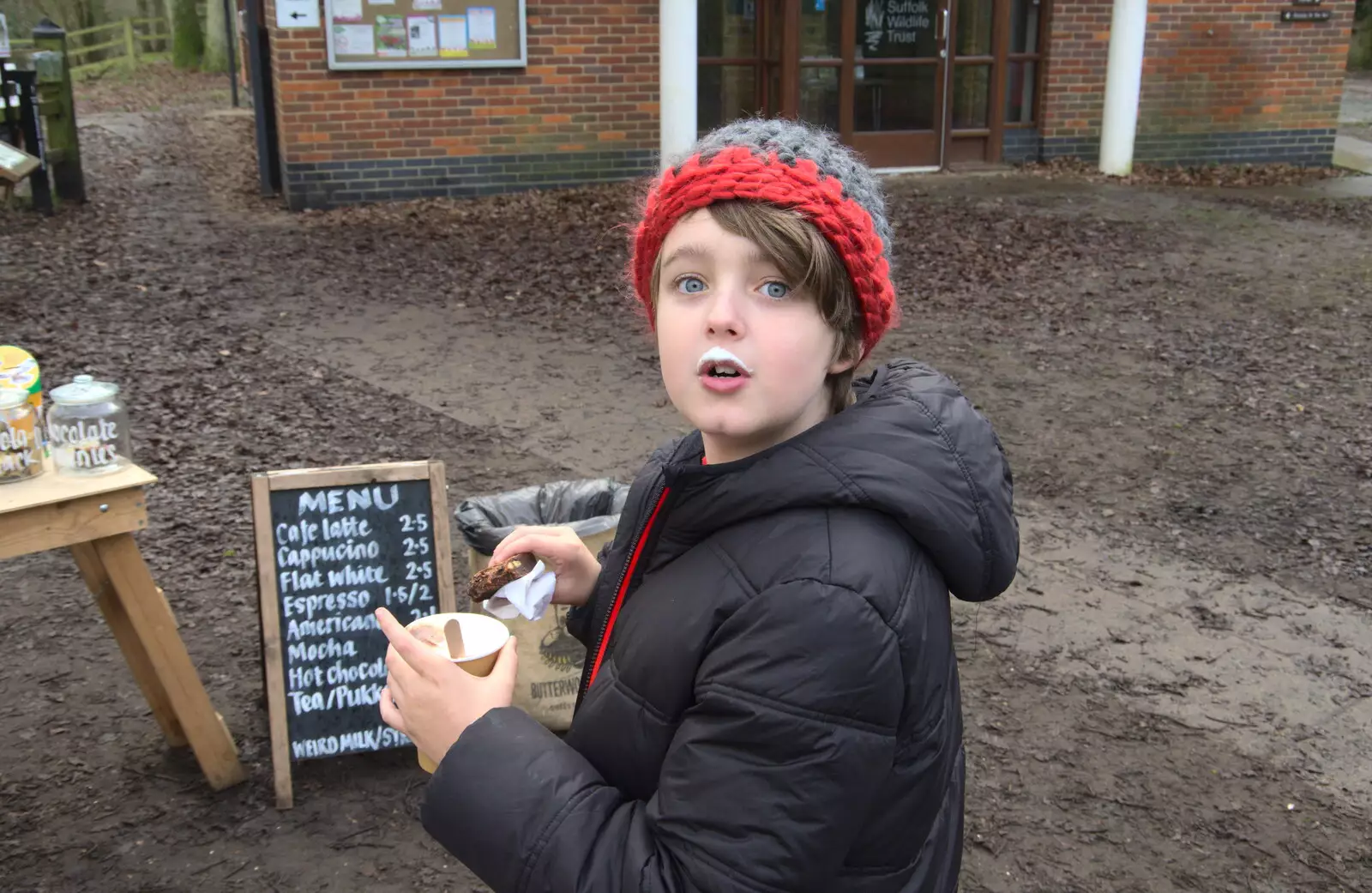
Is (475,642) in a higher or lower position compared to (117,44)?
lower

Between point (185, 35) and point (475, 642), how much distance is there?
27.4 metres

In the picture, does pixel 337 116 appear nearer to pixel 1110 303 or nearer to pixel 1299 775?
pixel 1110 303

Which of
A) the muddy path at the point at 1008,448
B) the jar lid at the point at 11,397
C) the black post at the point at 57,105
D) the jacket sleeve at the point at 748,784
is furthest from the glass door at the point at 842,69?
the jacket sleeve at the point at 748,784

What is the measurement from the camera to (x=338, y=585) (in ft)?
11.1

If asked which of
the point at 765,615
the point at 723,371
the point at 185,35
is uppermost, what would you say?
the point at 185,35

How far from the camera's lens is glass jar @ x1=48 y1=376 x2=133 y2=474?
2.81 m

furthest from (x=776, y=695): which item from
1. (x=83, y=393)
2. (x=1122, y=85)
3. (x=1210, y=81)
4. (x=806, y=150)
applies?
(x=1210, y=81)

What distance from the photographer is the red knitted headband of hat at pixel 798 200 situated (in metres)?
1.49

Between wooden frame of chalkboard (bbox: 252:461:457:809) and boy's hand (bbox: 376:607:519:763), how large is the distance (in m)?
1.83

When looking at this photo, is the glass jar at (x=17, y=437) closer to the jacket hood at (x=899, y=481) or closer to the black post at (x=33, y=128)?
the jacket hood at (x=899, y=481)

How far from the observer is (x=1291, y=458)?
18.6 ft

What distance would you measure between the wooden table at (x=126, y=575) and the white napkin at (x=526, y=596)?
4.38 feet

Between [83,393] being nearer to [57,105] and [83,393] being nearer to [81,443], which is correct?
[81,443]

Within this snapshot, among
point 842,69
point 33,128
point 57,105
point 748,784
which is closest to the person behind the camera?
point 748,784
